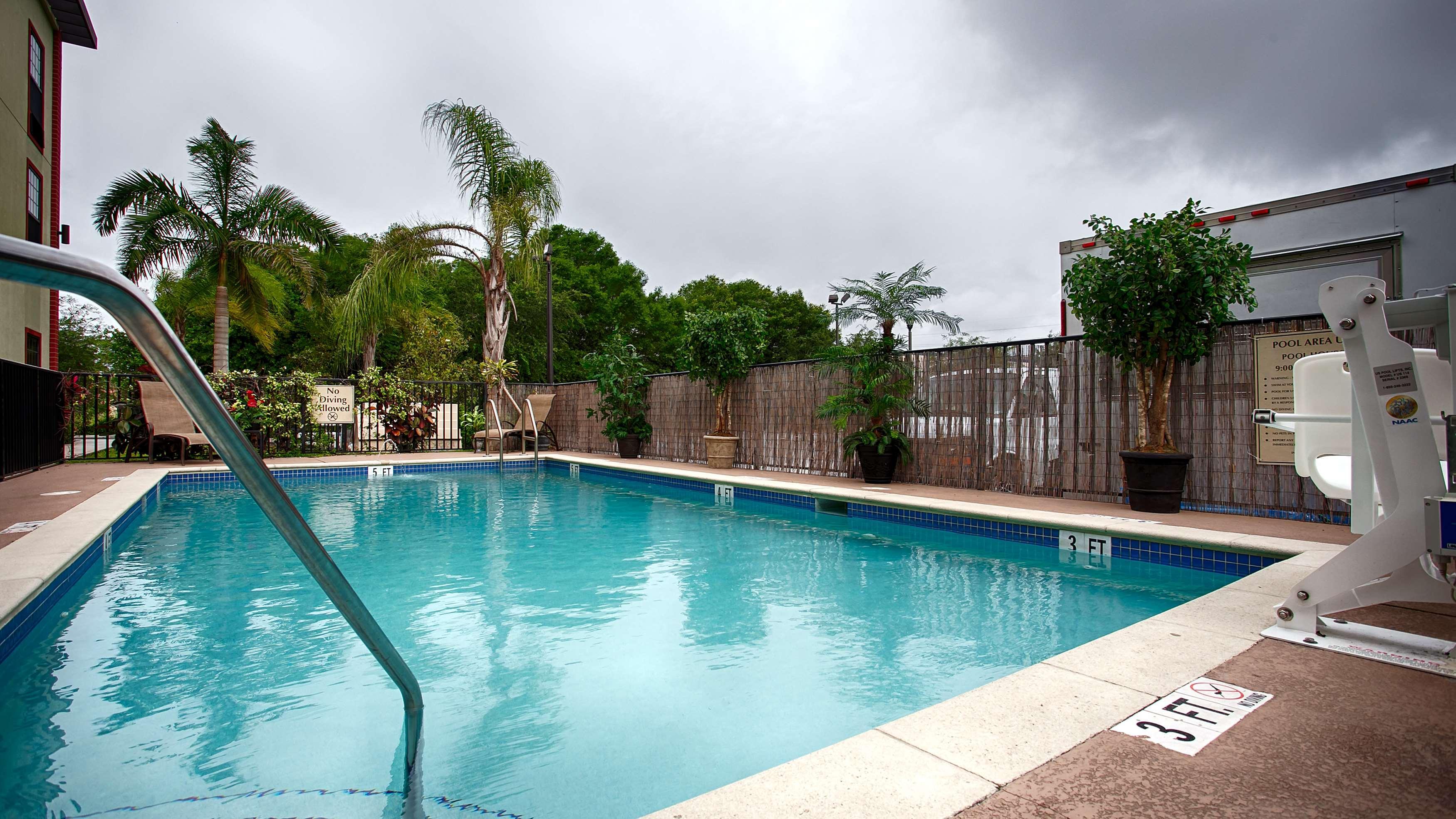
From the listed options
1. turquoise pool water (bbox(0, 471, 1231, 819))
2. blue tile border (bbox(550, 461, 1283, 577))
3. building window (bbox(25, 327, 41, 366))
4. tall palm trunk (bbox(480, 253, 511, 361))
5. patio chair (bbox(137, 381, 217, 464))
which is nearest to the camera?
turquoise pool water (bbox(0, 471, 1231, 819))

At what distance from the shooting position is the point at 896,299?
7.30m

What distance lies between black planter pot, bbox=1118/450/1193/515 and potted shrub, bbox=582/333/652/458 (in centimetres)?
709

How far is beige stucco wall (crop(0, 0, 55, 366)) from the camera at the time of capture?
8570mm

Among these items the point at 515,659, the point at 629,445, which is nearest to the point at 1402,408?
the point at 515,659

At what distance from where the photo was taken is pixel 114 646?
2.65 metres

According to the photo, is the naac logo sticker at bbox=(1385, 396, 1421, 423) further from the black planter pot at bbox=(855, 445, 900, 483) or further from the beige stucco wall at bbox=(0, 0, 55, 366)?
the beige stucco wall at bbox=(0, 0, 55, 366)

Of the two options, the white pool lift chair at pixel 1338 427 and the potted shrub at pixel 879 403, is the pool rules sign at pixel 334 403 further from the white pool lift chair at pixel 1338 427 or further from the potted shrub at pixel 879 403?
the white pool lift chair at pixel 1338 427

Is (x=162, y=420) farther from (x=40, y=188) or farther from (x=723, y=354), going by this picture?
(x=723, y=354)

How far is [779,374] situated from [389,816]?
7168 mm

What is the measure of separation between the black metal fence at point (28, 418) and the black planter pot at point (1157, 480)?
8.93 metres

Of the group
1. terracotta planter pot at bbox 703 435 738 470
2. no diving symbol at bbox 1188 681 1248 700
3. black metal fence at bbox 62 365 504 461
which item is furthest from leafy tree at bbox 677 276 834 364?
no diving symbol at bbox 1188 681 1248 700

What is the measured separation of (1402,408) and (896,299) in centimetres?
558

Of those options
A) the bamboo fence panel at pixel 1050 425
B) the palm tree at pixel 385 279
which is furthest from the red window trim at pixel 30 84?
the bamboo fence panel at pixel 1050 425

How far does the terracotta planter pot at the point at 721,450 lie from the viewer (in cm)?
883
